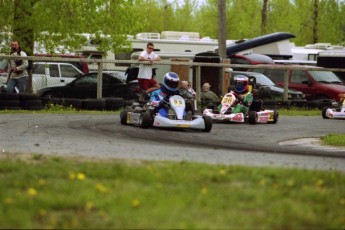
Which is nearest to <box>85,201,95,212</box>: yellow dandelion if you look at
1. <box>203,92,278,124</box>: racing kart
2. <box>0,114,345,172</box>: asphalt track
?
<box>0,114,345,172</box>: asphalt track

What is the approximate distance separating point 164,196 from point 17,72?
15.5 metres

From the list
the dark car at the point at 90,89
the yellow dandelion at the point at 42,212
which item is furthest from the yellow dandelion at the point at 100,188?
the dark car at the point at 90,89

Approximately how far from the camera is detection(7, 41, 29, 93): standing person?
22438 millimetres

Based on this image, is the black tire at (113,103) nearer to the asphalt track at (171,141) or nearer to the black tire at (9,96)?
the asphalt track at (171,141)

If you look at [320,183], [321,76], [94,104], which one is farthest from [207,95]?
[320,183]

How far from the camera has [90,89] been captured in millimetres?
25125

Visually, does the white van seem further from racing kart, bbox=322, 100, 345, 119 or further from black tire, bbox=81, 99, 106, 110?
racing kart, bbox=322, 100, 345, 119

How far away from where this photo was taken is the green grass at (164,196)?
22.9 ft

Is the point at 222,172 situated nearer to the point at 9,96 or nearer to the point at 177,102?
the point at 177,102

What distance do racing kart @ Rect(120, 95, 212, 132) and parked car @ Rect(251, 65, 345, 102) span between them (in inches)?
548

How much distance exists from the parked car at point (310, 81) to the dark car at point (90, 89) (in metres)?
6.76

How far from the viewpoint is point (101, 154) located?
11.2 metres

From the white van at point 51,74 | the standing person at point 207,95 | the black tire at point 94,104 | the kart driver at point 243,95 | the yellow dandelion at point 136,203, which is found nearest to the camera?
the yellow dandelion at point 136,203

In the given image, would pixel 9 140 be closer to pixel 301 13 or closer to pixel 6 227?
pixel 6 227
